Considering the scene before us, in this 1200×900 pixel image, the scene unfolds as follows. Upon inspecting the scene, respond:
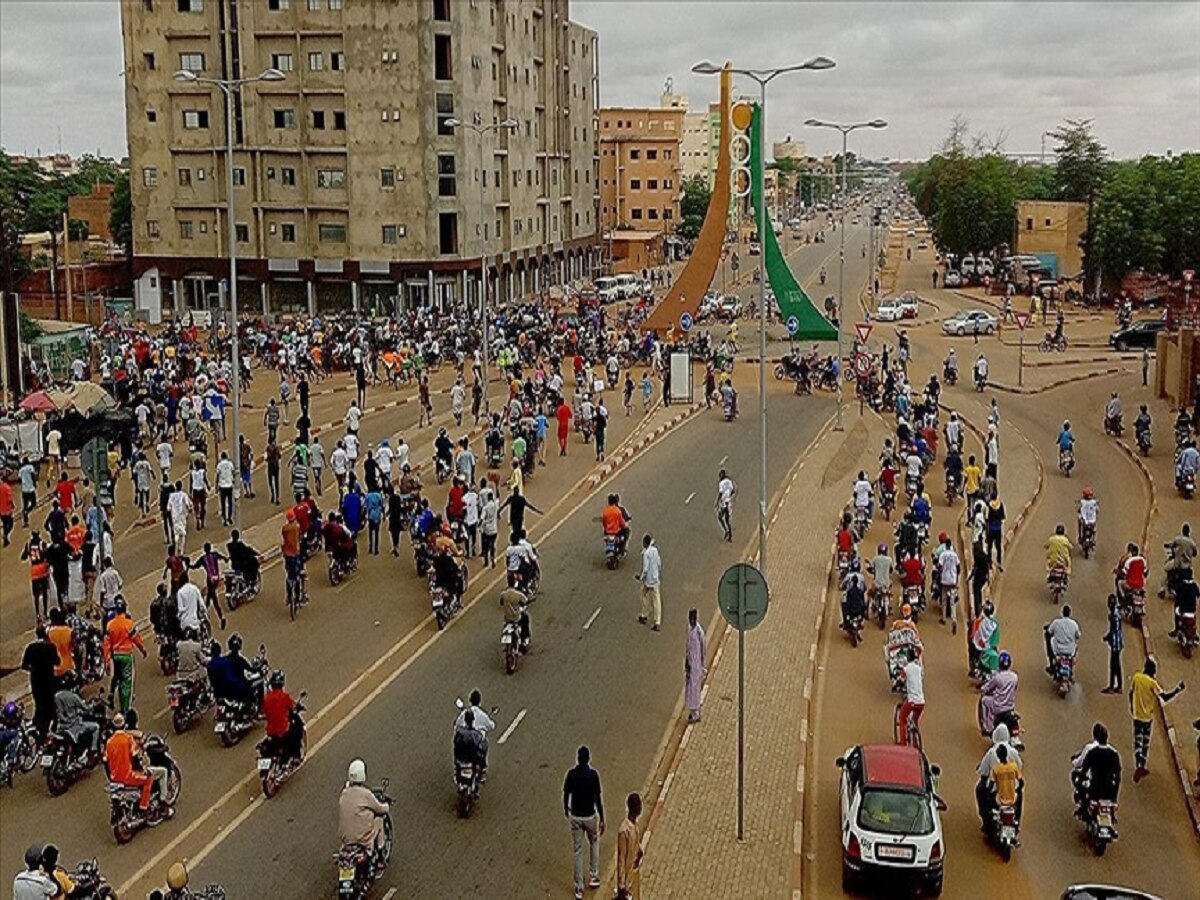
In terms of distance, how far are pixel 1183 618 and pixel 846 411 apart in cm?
2286

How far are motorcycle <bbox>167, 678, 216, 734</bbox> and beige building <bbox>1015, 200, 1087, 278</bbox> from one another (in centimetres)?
7999

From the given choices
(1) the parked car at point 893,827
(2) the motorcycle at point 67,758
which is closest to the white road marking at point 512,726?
(2) the motorcycle at point 67,758

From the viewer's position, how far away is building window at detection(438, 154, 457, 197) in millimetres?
71000

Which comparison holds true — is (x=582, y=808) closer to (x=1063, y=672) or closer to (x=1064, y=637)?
(x=1064, y=637)

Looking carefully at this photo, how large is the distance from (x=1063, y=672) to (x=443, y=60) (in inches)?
2307

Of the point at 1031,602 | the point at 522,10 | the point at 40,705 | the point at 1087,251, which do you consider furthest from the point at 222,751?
the point at 522,10

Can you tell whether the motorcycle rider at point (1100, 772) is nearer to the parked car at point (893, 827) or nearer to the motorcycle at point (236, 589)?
the parked car at point (893, 827)

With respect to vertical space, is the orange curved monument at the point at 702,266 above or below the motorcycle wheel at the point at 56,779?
above

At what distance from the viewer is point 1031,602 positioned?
23891 mm

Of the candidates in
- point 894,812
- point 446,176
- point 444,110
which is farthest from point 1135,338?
point 894,812

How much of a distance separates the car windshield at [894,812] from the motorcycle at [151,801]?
24.8 ft

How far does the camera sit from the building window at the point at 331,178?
71.7 metres

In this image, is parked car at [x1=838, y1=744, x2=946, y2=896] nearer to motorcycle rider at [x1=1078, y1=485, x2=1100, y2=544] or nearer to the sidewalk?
the sidewalk

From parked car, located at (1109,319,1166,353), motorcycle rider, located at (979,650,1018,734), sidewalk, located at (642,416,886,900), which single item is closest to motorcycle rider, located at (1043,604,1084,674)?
motorcycle rider, located at (979,650,1018,734)
